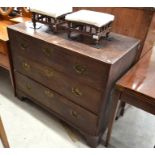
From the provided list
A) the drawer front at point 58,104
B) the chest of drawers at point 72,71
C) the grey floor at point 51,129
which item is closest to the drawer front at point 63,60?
the chest of drawers at point 72,71

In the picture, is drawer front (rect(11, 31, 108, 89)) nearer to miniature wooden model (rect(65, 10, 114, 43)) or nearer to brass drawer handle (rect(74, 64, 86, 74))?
brass drawer handle (rect(74, 64, 86, 74))

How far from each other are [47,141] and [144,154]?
0.75 meters

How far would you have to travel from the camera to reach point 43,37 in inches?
49.7

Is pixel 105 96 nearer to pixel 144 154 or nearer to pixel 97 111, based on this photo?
pixel 97 111

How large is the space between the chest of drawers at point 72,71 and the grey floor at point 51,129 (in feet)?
0.42

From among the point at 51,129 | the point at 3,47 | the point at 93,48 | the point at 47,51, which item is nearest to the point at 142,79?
the point at 93,48

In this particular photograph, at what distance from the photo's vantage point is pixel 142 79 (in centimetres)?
112

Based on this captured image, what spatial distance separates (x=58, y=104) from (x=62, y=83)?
23 centimetres

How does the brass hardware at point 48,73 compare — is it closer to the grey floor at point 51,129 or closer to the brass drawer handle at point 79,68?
the brass drawer handle at point 79,68

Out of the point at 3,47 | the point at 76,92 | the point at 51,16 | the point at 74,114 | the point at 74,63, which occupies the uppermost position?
the point at 51,16

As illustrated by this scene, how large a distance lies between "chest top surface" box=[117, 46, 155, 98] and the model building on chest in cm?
7

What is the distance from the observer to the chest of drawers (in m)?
1.09

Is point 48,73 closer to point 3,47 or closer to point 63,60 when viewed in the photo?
point 63,60

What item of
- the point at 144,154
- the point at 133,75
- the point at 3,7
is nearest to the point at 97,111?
the point at 133,75
